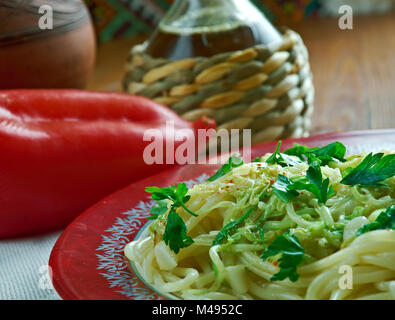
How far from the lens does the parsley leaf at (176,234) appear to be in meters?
0.95

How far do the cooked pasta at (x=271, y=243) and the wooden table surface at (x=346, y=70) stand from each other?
1001 mm

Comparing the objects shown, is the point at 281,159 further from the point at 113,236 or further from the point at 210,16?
the point at 210,16

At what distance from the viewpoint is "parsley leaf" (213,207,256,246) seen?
0.93 meters

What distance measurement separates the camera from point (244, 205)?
0.96 meters

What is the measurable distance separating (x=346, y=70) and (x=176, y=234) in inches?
74.1

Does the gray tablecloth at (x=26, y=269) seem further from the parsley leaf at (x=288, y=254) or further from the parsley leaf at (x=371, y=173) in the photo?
the parsley leaf at (x=371, y=173)

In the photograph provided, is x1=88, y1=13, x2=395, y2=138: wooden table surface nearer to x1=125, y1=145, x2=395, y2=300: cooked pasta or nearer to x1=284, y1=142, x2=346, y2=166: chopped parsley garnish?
x1=284, y1=142, x2=346, y2=166: chopped parsley garnish

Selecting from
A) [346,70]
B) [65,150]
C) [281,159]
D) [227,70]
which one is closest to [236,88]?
[227,70]

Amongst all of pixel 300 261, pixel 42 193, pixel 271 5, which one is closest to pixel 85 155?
pixel 42 193

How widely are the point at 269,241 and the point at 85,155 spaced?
0.59 meters

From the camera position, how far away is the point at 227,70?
5.31 feet

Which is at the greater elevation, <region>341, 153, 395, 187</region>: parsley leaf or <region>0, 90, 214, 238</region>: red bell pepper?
<region>341, 153, 395, 187</region>: parsley leaf

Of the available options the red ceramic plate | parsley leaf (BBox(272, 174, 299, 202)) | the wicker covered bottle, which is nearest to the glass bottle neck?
the wicker covered bottle

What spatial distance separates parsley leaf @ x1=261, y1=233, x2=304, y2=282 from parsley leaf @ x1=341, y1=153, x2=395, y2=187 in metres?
0.16
